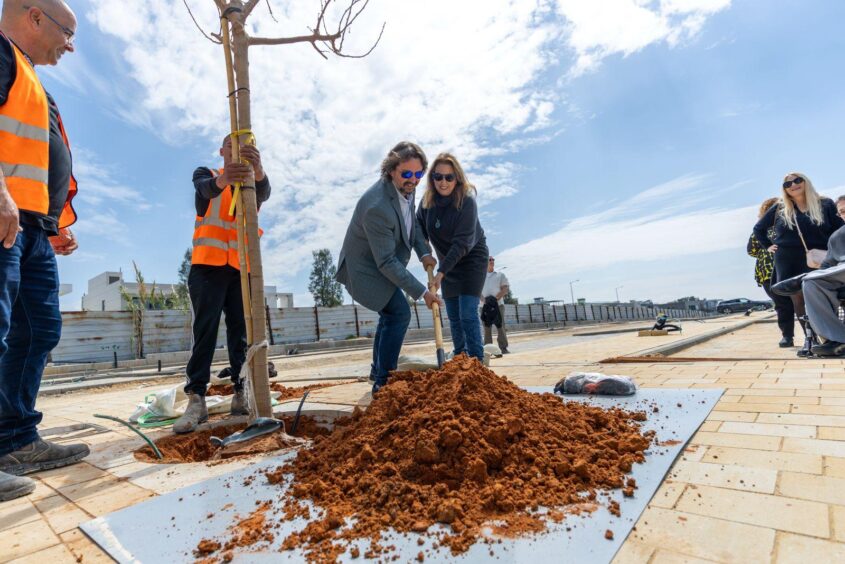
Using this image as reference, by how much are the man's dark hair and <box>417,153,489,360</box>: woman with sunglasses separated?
22.7 inches

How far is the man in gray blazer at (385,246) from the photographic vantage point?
3.05m

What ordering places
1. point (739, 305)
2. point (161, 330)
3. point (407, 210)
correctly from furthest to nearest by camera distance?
point (739, 305) → point (161, 330) → point (407, 210)

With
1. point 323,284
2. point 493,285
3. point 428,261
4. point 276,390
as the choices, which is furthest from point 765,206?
point 323,284

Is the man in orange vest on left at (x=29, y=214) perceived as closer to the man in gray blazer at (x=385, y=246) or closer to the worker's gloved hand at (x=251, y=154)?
the worker's gloved hand at (x=251, y=154)

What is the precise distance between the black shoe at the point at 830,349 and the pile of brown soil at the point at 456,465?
310 cm

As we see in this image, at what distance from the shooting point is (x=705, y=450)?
166 centimetres

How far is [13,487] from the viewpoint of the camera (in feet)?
5.75

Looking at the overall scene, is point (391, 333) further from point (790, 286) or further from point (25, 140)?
point (790, 286)

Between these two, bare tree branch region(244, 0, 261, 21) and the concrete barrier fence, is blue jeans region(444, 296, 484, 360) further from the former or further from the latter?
the concrete barrier fence

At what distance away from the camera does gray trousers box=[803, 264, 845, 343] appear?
157 inches

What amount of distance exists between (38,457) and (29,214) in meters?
1.17

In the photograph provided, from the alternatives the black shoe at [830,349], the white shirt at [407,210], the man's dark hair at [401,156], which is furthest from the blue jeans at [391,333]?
the black shoe at [830,349]

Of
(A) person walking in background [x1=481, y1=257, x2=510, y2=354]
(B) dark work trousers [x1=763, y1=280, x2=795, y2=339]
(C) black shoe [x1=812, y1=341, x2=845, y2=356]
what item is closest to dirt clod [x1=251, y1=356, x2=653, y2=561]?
(C) black shoe [x1=812, y1=341, x2=845, y2=356]

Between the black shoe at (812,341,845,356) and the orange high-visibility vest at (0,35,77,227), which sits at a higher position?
the orange high-visibility vest at (0,35,77,227)
